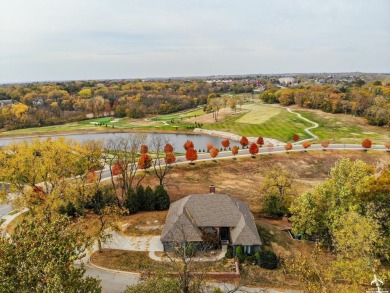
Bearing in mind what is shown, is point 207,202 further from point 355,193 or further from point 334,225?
point 355,193

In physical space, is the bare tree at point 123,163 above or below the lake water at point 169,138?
above

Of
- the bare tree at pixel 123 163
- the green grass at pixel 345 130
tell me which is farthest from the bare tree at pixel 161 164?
the green grass at pixel 345 130

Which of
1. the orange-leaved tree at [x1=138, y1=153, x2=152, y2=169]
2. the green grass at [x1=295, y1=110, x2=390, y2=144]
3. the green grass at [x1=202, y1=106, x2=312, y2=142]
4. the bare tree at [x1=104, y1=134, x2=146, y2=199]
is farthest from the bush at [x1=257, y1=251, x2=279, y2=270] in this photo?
the green grass at [x1=202, y1=106, x2=312, y2=142]

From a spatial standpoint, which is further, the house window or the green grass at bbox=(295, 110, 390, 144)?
the green grass at bbox=(295, 110, 390, 144)

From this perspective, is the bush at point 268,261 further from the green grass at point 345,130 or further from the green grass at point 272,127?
the green grass at point 272,127

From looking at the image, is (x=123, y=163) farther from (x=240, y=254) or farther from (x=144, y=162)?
(x=240, y=254)

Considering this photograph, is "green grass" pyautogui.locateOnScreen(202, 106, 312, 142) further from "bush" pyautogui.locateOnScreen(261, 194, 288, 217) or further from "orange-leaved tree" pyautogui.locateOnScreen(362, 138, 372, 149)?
"bush" pyautogui.locateOnScreen(261, 194, 288, 217)
